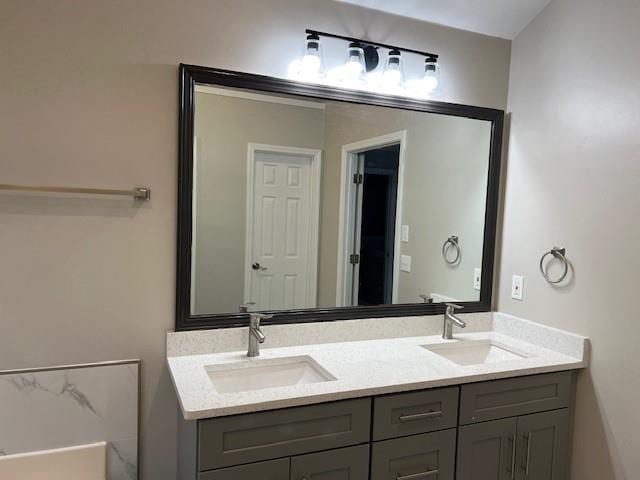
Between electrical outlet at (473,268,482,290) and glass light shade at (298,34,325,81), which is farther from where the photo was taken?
electrical outlet at (473,268,482,290)

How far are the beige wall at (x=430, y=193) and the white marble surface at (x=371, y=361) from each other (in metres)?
0.20

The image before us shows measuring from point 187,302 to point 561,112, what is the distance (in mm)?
1816

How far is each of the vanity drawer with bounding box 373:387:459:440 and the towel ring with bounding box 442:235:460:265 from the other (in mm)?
792

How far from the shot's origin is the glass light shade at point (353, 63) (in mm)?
1943

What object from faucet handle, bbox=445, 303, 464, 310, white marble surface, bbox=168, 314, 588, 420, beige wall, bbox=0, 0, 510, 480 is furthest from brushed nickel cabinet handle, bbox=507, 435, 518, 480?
beige wall, bbox=0, 0, 510, 480

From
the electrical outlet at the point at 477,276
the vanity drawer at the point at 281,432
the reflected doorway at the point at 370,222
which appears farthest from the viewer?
the electrical outlet at the point at 477,276

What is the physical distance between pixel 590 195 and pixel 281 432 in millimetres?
1557

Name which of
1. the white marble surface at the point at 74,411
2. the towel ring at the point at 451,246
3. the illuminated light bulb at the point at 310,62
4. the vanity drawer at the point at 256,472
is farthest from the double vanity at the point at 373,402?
the illuminated light bulb at the point at 310,62

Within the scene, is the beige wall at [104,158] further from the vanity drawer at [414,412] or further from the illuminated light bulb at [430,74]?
the vanity drawer at [414,412]

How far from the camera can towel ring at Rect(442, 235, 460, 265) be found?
233 centimetres

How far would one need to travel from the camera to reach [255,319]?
72.0 inches

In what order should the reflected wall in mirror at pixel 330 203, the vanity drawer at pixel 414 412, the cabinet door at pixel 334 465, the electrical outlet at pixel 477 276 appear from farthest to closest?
the electrical outlet at pixel 477 276 → the reflected wall in mirror at pixel 330 203 → the vanity drawer at pixel 414 412 → the cabinet door at pixel 334 465

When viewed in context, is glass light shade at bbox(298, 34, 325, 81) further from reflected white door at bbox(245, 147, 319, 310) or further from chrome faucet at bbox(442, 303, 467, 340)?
chrome faucet at bbox(442, 303, 467, 340)

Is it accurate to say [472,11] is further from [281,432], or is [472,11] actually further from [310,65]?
[281,432]
